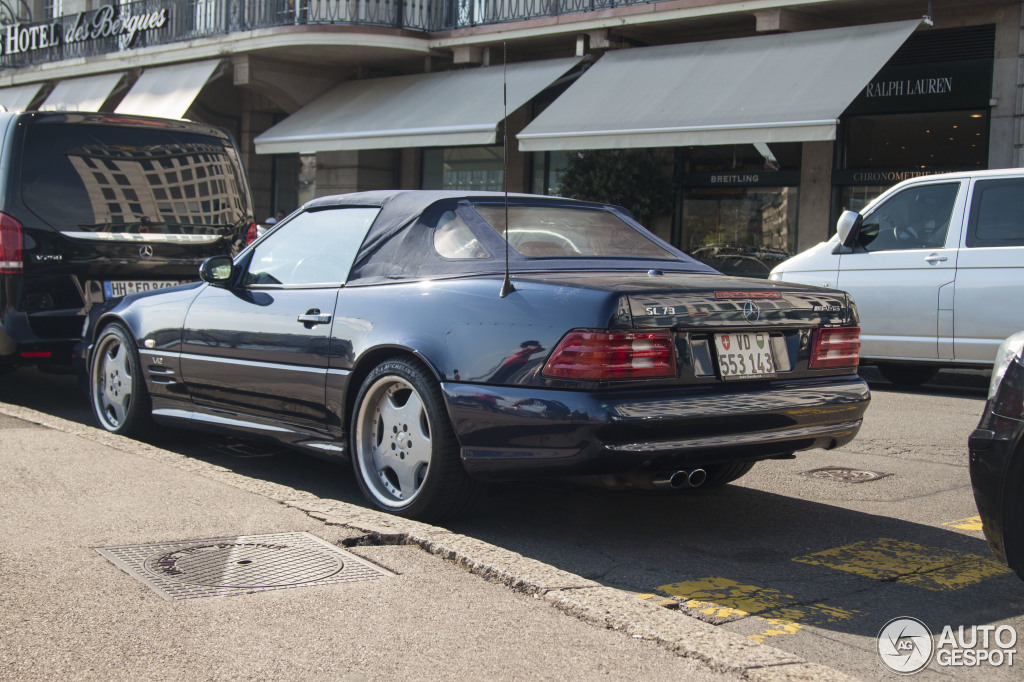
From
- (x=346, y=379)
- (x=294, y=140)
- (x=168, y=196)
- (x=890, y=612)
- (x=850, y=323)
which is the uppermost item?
(x=294, y=140)

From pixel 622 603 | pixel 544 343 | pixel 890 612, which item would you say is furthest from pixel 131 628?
pixel 890 612

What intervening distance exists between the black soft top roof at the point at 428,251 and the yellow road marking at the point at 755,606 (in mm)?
1551

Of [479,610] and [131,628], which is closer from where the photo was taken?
[131,628]

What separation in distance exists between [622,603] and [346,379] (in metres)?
1.89

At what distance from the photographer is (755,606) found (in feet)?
12.2

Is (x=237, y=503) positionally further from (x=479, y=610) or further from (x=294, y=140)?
(x=294, y=140)

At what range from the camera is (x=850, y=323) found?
16.1 ft

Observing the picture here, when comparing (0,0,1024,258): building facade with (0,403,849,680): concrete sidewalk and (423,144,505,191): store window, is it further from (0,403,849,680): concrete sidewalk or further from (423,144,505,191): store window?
(0,403,849,680): concrete sidewalk

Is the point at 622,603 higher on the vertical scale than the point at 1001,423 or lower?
lower

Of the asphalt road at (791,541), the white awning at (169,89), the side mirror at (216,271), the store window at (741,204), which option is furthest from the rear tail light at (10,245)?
the white awning at (169,89)

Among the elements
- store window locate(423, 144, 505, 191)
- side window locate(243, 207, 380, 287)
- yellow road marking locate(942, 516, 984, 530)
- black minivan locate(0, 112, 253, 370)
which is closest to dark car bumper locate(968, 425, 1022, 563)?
yellow road marking locate(942, 516, 984, 530)

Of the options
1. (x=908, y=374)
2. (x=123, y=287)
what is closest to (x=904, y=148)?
(x=908, y=374)

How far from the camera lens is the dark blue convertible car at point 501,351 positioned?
420 cm

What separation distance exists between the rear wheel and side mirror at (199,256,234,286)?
8.70 ft
